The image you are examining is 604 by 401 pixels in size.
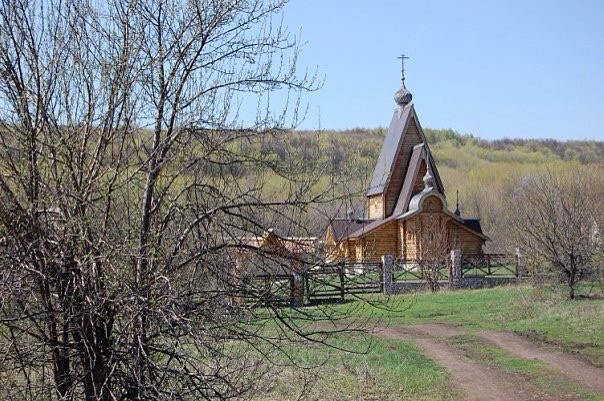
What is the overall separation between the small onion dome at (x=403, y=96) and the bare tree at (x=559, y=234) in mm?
16136

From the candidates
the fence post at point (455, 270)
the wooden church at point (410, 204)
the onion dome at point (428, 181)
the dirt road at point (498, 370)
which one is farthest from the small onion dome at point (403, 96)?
the dirt road at point (498, 370)

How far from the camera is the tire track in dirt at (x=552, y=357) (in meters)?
11.9

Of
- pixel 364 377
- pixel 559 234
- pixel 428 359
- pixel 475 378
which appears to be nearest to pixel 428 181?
pixel 559 234

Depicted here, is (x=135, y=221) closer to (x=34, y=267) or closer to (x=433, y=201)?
(x=34, y=267)

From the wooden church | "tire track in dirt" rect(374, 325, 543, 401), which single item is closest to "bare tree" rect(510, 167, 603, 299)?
the wooden church

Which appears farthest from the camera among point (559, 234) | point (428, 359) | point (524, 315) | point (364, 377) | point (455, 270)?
point (455, 270)

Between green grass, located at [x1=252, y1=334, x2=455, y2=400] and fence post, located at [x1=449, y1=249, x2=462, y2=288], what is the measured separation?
51.2ft

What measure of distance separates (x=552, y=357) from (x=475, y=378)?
220cm

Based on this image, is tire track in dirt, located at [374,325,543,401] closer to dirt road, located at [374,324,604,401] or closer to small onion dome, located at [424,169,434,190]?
dirt road, located at [374,324,604,401]

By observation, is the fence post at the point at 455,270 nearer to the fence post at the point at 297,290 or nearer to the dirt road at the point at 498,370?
the dirt road at the point at 498,370

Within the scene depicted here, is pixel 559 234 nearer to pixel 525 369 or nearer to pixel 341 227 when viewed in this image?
pixel 525 369

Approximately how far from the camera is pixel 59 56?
5.97 m

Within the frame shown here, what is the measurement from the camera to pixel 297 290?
6.50 m

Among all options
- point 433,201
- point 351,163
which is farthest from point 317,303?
point 433,201
